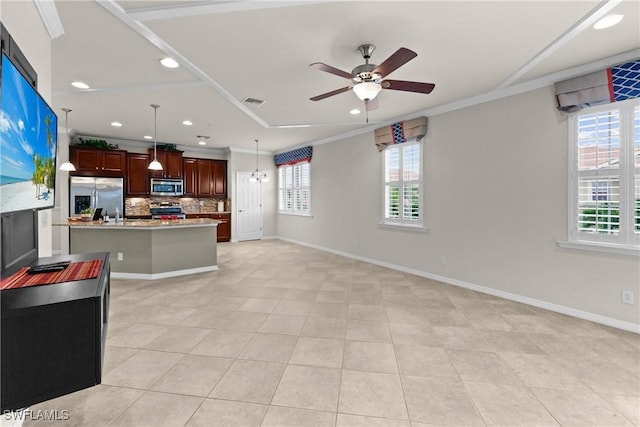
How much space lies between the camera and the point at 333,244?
6.95 m

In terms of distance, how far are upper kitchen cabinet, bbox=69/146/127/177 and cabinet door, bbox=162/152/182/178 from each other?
0.92m

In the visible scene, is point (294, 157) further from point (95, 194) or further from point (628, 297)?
point (628, 297)

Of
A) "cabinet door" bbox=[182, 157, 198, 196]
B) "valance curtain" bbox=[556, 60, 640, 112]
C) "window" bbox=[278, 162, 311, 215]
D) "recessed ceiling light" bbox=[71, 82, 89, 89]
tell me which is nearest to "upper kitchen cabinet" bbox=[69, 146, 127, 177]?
"cabinet door" bbox=[182, 157, 198, 196]

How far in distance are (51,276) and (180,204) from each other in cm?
707

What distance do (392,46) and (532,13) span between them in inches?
43.4

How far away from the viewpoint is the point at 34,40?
2.09 m

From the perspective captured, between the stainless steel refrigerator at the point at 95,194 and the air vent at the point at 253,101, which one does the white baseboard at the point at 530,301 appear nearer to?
the air vent at the point at 253,101

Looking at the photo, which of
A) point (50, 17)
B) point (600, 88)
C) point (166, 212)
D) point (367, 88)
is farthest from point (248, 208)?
point (600, 88)

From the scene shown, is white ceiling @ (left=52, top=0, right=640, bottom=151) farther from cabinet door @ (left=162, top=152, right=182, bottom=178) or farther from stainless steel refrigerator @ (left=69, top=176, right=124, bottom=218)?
cabinet door @ (left=162, top=152, right=182, bottom=178)

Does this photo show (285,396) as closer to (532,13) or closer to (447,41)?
(447,41)

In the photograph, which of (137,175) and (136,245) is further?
(137,175)

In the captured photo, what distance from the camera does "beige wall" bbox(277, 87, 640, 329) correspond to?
3202 mm

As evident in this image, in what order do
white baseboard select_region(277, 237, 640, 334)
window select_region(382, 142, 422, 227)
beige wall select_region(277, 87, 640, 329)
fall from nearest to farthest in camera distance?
white baseboard select_region(277, 237, 640, 334), beige wall select_region(277, 87, 640, 329), window select_region(382, 142, 422, 227)

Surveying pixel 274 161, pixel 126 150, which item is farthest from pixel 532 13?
pixel 126 150
